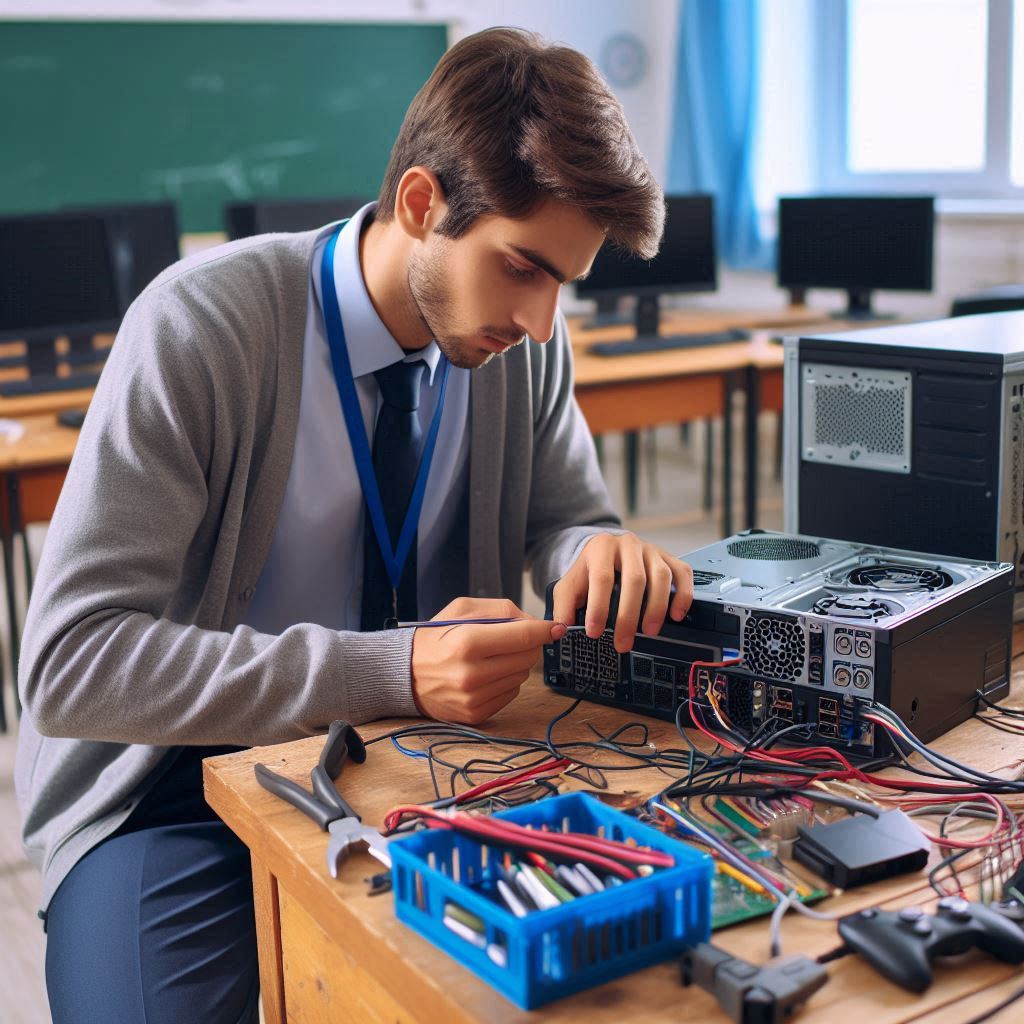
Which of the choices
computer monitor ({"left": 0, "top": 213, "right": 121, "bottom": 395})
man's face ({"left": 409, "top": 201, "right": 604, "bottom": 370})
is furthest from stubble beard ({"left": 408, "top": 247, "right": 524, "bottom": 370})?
computer monitor ({"left": 0, "top": 213, "right": 121, "bottom": 395})

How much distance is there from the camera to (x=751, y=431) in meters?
3.86

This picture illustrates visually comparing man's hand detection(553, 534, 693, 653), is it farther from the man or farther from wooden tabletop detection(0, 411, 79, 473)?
wooden tabletop detection(0, 411, 79, 473)

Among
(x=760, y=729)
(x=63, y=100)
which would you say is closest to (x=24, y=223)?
(x=63, y=100)

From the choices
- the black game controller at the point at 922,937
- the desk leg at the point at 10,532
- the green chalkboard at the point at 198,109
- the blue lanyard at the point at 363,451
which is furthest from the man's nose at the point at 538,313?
the green chalkboard at the point at 198,109

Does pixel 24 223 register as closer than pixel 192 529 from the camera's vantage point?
No

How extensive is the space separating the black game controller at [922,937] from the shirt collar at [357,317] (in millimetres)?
898

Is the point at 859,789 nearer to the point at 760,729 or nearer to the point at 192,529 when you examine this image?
the point at 760,729

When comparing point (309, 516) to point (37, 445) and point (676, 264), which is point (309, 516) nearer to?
point (37, 445)

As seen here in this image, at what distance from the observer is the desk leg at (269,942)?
99 cm

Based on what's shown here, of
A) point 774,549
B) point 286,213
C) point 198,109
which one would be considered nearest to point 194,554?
point 774,549

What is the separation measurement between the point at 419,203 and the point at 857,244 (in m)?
3.23

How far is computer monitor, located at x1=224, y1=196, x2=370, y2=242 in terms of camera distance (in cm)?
400

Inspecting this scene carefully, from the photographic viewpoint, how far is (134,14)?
5.07 meters

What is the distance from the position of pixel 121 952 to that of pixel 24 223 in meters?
2.75
